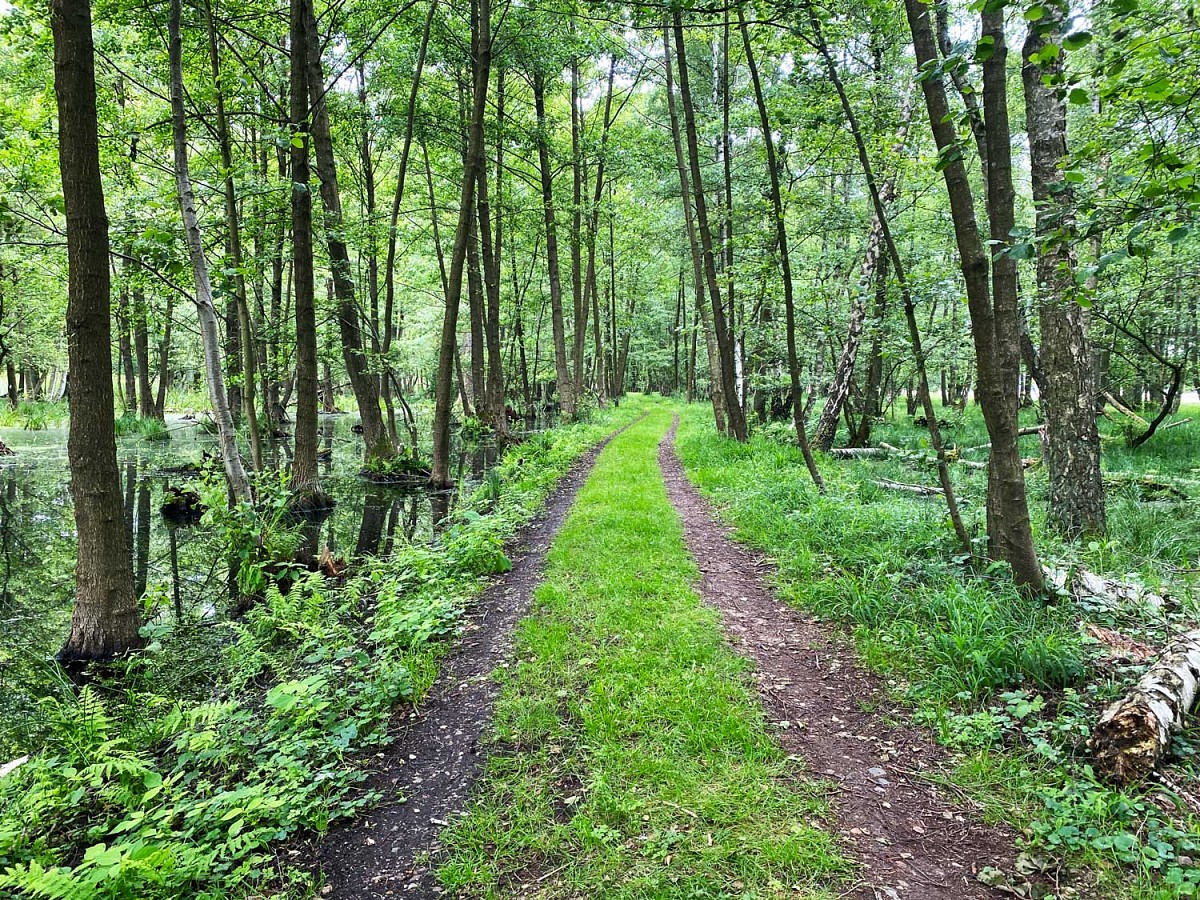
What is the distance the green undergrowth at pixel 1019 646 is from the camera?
2484 mm

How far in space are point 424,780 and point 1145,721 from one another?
3.88 m

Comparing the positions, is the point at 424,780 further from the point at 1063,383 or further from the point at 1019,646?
the point at 1063,383

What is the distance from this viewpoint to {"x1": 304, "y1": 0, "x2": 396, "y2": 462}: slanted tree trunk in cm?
1043

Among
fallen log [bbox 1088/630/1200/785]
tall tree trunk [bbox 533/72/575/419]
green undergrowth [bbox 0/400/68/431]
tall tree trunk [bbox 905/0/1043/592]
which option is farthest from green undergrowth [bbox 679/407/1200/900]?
green undergrowth [bbox 0/400/68/431]

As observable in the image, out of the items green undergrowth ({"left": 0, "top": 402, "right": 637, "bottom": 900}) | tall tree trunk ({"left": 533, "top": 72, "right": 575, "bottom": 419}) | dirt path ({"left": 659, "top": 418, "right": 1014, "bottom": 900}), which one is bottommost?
dirt path ({"left": 659, "top": 418, "right": 1014, "bottom": 900})

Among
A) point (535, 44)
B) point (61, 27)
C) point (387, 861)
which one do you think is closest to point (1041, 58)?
point (387, 861)

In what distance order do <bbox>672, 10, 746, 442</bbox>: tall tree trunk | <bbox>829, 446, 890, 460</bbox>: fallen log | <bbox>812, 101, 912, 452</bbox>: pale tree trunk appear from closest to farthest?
1. <bbox>812, 101, 912, 452</bbox>: pale tree trunk
2. <bbox>672, 10, 746, 442</bbox>: tall tree trunk
3. <bbox>829, 446, 890, 460</bbox>: fallen log

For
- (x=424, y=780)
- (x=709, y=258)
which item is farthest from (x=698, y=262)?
(x=424, y=780)

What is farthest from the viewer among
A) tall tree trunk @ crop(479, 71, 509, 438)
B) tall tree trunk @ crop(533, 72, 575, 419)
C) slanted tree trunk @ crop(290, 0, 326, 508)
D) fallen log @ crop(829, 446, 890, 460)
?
tall tree trunk @ crop(533, 72, 575, 419)

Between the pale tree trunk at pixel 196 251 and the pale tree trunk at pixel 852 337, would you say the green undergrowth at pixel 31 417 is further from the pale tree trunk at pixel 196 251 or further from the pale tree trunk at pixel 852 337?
the pale tree trunk at pixel 852 337

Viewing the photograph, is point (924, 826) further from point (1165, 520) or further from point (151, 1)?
point (151, 1)

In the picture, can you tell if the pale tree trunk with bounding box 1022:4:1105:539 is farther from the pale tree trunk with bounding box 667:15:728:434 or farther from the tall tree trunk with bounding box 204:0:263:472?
the tall tree trunk with bounding box 204:0:263:472

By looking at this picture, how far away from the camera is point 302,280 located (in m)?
9.16

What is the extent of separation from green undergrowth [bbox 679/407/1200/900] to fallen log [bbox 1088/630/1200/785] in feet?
0.30
